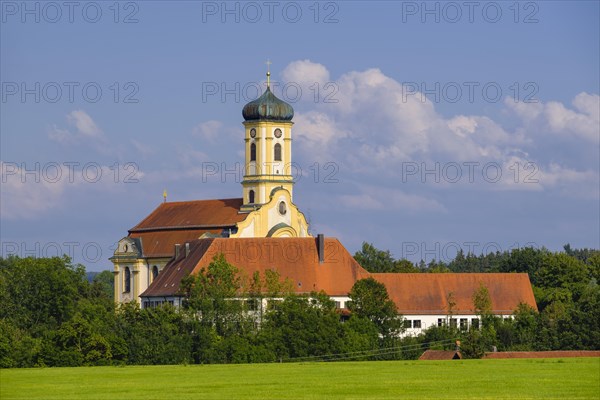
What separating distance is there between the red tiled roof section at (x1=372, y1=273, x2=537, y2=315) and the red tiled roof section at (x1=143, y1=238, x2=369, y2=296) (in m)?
2.70

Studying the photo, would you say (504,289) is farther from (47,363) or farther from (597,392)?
(597,392)

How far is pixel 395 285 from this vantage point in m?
117

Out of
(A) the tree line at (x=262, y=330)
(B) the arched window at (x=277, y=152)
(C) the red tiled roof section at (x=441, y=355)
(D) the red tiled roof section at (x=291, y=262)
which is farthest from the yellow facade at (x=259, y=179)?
(C) the red tiled roof section at (x=441, y=355)

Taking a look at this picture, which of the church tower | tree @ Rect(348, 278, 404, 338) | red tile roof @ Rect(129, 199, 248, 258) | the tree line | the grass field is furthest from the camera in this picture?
the church tower

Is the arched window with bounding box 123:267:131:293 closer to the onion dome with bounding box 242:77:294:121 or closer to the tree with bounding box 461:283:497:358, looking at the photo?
the onion dome with bounding box 242:77:294:121

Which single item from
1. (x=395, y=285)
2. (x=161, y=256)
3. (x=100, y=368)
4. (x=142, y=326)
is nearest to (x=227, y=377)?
(x=100, y=368)

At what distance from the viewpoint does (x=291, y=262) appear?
118 m

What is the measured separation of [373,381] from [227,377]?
7.56m

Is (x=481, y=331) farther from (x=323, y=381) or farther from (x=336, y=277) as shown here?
(x=323, y=381)

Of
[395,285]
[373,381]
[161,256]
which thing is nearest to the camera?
[373,381]

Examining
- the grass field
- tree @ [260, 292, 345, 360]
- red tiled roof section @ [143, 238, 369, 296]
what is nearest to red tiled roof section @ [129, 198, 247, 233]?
red tiled roof section @ [143, 238, 369, 296]

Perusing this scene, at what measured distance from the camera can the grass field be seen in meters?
63.8

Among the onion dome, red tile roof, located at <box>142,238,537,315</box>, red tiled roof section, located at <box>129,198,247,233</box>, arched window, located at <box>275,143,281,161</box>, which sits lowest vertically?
red tile roof, located at <box>142,238,537,315</box>

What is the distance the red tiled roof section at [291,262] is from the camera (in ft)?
380
